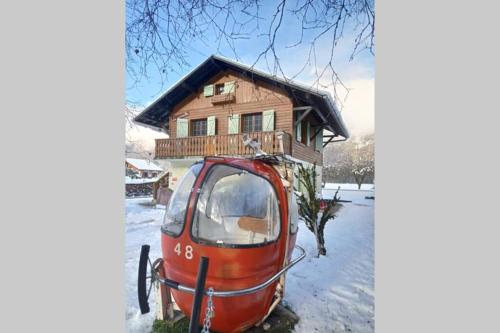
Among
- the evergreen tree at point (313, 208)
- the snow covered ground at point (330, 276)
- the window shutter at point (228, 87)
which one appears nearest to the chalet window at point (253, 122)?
A: the window shutter at point (228, 87)

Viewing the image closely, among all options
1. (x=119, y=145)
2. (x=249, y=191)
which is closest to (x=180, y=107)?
(x=119, y=145)

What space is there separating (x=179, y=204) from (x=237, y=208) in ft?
1.16

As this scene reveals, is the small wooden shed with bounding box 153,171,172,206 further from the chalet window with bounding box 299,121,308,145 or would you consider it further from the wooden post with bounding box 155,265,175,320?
the chalet window with bounding box 299,121,308,145

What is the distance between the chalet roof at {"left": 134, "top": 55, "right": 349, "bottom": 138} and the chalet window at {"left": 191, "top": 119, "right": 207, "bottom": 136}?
0.19 m

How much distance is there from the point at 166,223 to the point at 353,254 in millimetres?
1006

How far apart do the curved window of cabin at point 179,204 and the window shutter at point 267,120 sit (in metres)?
0.39

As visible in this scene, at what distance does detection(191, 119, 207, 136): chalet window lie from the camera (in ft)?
4.33

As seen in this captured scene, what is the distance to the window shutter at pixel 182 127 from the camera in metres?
1.43

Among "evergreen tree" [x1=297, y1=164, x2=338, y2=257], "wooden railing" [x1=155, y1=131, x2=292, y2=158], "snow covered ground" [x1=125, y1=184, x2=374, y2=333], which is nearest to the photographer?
"snow covered ground" [x1=125, y1=184, x2=374, y2=333]

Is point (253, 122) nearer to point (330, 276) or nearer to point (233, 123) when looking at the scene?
point (233, 123)

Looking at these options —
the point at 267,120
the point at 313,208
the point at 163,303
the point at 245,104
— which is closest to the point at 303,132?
the point at 267,120

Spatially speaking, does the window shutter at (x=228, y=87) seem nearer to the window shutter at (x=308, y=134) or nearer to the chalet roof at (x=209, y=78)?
the chalet roof at (x=209, y=78)

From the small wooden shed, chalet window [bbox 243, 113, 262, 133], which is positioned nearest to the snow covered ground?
the small wooden shed

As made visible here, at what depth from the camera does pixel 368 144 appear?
0.98 meters
